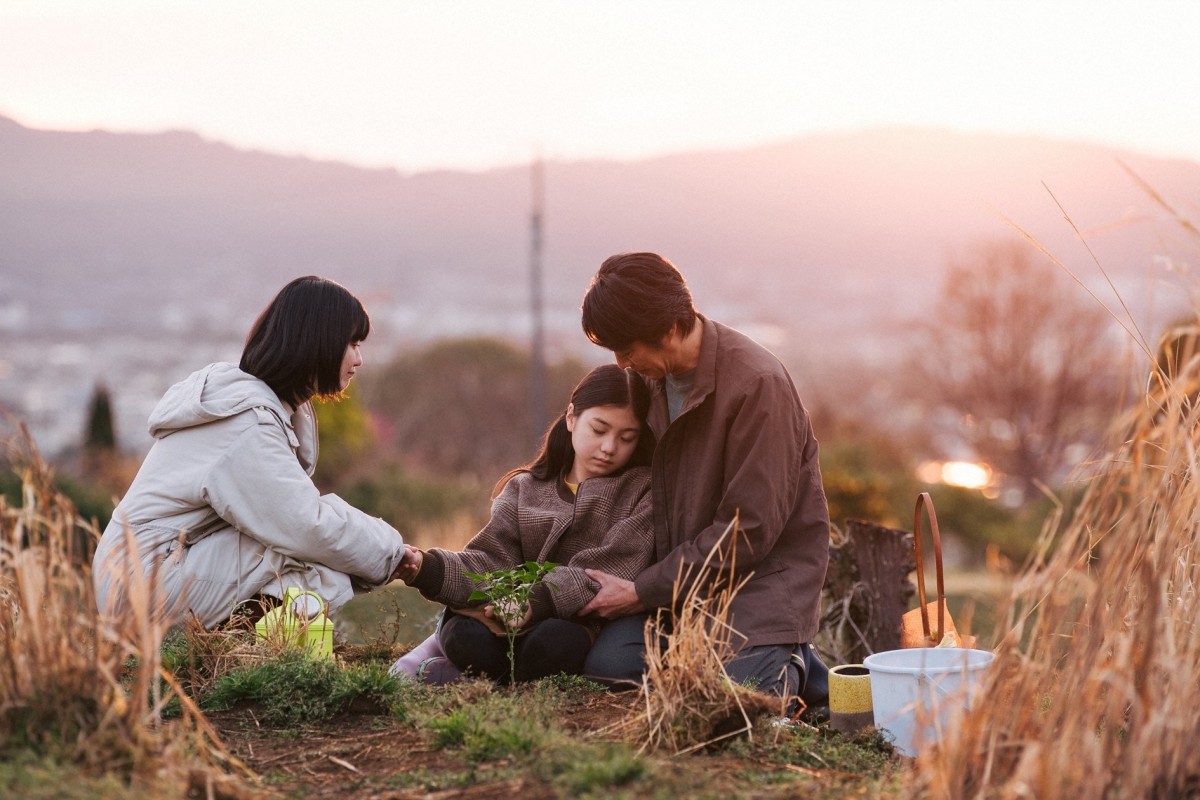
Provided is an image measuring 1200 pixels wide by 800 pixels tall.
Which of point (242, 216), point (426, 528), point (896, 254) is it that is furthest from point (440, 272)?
point (426, 528)

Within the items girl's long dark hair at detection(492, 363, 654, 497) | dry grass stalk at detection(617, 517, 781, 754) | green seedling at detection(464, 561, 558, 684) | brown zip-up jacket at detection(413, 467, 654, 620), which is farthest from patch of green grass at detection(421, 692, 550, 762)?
girl's long dark hair at detection(492, 363, 654, 497)

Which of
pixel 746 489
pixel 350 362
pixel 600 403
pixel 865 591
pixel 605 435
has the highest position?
pixel 350 362

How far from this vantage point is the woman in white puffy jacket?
3.89m

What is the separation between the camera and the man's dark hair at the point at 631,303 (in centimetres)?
373

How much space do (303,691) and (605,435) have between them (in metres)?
1.32

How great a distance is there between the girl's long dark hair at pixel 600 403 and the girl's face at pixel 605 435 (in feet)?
0.07

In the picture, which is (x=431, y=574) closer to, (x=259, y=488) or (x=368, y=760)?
(x=259, y=488)

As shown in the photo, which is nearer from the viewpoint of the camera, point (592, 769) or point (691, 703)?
point (592, 769)

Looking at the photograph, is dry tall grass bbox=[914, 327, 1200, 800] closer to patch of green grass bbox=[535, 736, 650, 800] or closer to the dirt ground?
patch of green grass bbox=[535, 736, 650, 800]

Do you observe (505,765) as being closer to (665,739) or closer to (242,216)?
(665,739)

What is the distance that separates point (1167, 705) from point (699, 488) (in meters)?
1.84

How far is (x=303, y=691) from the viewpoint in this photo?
11.2 ft

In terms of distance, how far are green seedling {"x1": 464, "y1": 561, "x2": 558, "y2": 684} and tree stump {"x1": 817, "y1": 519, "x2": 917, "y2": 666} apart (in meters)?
1.83

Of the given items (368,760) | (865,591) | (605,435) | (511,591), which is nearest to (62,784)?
(368,760)
